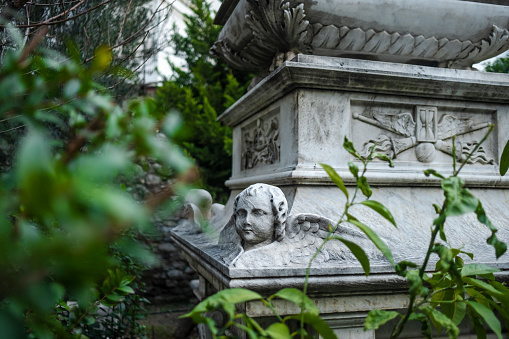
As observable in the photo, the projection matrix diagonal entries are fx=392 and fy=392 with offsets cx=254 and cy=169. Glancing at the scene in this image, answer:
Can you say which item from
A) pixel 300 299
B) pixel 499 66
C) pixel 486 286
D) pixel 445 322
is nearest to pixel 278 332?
pixel 300 299

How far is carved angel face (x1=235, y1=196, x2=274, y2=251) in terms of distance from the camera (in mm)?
1672

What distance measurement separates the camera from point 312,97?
2.19 meters

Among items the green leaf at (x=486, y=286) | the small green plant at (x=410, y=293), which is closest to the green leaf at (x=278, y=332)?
the small green plant at (x=410, y=293)

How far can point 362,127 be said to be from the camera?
90.4 inches

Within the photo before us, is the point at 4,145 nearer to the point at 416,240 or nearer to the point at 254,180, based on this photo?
the point at 254,180

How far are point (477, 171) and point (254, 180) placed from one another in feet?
4.60

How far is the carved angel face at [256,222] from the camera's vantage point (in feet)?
5.49

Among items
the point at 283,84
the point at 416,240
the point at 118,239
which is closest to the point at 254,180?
the point at 283,84

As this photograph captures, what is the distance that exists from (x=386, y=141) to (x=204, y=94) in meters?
5.29

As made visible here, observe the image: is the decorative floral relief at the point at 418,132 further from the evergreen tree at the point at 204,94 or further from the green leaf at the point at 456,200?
the evergreen tree at the point at 204,94

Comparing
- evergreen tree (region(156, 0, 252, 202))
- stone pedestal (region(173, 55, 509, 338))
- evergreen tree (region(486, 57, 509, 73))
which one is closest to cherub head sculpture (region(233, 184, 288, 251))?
stone pedestal (region(173, 55, 509, 338))

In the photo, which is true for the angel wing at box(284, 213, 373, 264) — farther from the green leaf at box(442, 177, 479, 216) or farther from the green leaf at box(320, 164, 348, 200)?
the green leaf at box(442, 177, 479, 216)

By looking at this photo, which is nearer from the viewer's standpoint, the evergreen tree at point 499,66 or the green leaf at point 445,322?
the green leaf at point 445,322

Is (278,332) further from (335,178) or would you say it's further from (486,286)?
(486,286)
